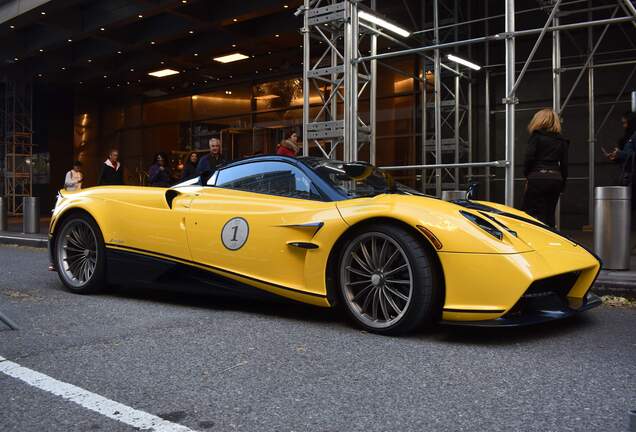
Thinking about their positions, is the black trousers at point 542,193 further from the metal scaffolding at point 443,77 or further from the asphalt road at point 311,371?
the asphalt road at point 311,371

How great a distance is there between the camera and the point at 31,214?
13.3m

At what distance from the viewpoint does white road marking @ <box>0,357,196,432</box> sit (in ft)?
7.91

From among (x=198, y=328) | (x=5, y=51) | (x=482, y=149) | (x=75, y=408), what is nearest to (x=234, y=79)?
(x=5, y=51)

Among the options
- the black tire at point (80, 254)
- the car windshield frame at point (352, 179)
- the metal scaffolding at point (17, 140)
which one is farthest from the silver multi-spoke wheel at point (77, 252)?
the metal scaffolding at point (17, 140)

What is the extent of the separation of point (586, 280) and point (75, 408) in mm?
3321

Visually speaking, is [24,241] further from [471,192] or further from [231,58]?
[231,58]

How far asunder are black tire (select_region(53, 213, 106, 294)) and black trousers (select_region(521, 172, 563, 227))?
14.8 ft

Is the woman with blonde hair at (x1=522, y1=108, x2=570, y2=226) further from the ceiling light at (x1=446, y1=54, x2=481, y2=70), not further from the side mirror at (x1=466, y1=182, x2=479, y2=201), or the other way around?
the ceiling light at (x1=446, y1=54, x2=481, y2=70)

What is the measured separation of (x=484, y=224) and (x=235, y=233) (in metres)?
1.87

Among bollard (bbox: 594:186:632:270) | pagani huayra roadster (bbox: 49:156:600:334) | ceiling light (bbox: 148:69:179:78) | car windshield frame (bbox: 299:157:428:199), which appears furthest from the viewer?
ceiling light (bbox: 148:69:179:78)

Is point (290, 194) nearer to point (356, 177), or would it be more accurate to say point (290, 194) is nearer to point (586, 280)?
point (356, 177)

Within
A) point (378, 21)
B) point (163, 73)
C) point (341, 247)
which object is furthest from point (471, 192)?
point (163, 73)

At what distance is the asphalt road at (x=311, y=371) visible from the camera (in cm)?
247

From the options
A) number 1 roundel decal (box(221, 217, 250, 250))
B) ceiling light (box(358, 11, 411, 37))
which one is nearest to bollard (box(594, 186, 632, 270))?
number 1 roundel decal (box(221, 217, 250, 250))
